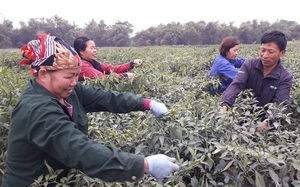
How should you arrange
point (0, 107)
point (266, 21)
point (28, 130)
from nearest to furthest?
point (28, 130) < point (0, 107) < point (266, 21)

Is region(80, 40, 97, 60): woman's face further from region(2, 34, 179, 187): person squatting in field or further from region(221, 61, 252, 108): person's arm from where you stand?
region(2, 34, 179, 187): person squatting in field

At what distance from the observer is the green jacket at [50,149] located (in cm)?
126

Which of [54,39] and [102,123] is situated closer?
[54,39]

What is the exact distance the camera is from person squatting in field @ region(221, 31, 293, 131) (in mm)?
2732

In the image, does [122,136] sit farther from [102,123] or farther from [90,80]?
[90,80]

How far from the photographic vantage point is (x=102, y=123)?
2344 mm

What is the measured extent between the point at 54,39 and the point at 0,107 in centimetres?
102

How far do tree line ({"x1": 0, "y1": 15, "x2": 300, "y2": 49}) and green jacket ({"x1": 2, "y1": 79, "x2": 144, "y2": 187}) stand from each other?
36.2 m

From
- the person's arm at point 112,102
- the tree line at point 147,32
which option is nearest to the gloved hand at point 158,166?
the person's arm at point 112,102

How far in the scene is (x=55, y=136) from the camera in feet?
4.17

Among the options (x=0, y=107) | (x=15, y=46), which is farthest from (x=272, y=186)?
(x=15, y=46)

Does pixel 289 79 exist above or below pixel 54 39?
below

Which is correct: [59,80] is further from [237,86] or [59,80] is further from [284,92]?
[284,92]

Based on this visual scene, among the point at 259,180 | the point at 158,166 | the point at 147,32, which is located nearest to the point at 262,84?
the point at 259,180
